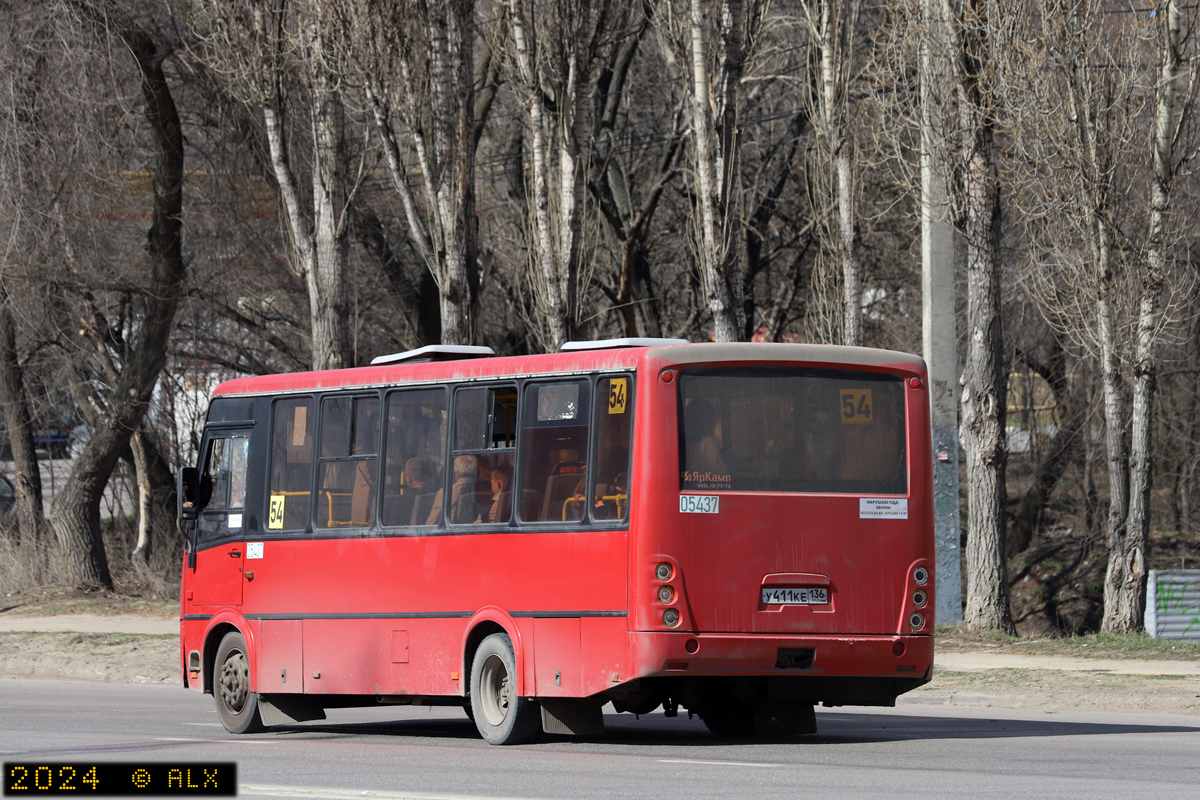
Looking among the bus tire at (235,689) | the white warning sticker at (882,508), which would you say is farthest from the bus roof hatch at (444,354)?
the white warning sticker at (882,508)

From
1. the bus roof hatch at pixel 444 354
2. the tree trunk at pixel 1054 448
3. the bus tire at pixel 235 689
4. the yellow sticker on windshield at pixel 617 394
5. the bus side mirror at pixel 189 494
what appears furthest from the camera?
the tree trunk at pixel 1054 448

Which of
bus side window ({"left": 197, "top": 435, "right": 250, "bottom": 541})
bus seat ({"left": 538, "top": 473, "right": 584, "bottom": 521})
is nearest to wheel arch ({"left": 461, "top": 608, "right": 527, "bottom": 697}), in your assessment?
bus seat ({"left": 538, "top": 473, "right": 584, "bottom": 521})

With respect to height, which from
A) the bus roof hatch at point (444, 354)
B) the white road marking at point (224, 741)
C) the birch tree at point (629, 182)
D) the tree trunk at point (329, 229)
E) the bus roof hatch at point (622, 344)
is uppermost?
the birch tree at point (629, 182)

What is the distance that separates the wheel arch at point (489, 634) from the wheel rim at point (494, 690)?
0.56ft

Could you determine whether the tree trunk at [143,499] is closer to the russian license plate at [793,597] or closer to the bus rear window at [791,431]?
the bus rear window at [791,431]

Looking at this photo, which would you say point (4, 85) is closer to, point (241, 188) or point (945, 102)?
point (241, 188)

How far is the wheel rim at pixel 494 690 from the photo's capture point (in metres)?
11.5

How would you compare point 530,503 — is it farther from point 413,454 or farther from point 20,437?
point 20,437

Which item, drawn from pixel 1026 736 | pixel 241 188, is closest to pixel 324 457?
pixel 1026 736

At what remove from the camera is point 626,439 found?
1088 cm

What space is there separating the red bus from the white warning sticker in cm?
2

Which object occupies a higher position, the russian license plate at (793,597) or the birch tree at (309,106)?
the birch tree at (309,106)

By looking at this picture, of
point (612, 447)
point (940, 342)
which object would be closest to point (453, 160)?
point (940, 342)

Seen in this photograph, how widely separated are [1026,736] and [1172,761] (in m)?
1.98
